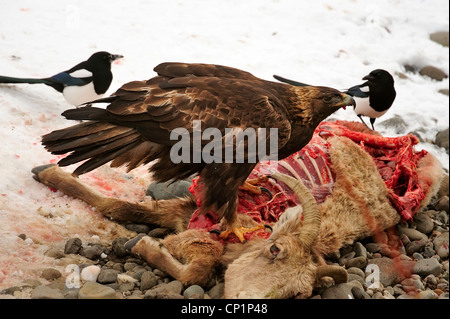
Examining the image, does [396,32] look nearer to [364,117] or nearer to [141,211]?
[364,117]

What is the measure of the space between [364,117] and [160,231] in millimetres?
2640

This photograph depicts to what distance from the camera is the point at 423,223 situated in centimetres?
416

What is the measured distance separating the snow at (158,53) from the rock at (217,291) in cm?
88

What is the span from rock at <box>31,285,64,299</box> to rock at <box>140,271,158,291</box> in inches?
17.2

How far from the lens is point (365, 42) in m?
6.87

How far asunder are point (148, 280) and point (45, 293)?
0.54 meters

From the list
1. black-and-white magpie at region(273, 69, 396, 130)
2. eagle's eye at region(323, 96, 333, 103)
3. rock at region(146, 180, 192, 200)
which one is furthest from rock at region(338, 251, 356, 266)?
black-and-white magpie at region(273, 69, 396, 130)

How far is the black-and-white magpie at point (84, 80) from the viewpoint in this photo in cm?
439

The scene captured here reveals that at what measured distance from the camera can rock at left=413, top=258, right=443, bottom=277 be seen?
3508mm

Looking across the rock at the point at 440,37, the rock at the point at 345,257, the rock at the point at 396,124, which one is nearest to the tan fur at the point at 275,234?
the rock at the point at 345,257

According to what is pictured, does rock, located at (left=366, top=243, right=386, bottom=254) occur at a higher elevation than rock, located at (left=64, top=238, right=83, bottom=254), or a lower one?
lower

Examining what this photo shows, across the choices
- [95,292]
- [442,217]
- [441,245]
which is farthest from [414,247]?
[95,292]

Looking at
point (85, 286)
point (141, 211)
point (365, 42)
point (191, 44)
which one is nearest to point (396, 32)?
point (365, 42)

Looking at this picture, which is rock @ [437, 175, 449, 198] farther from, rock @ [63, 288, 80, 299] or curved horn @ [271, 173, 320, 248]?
rock @ [63, 288, 80, 299]
